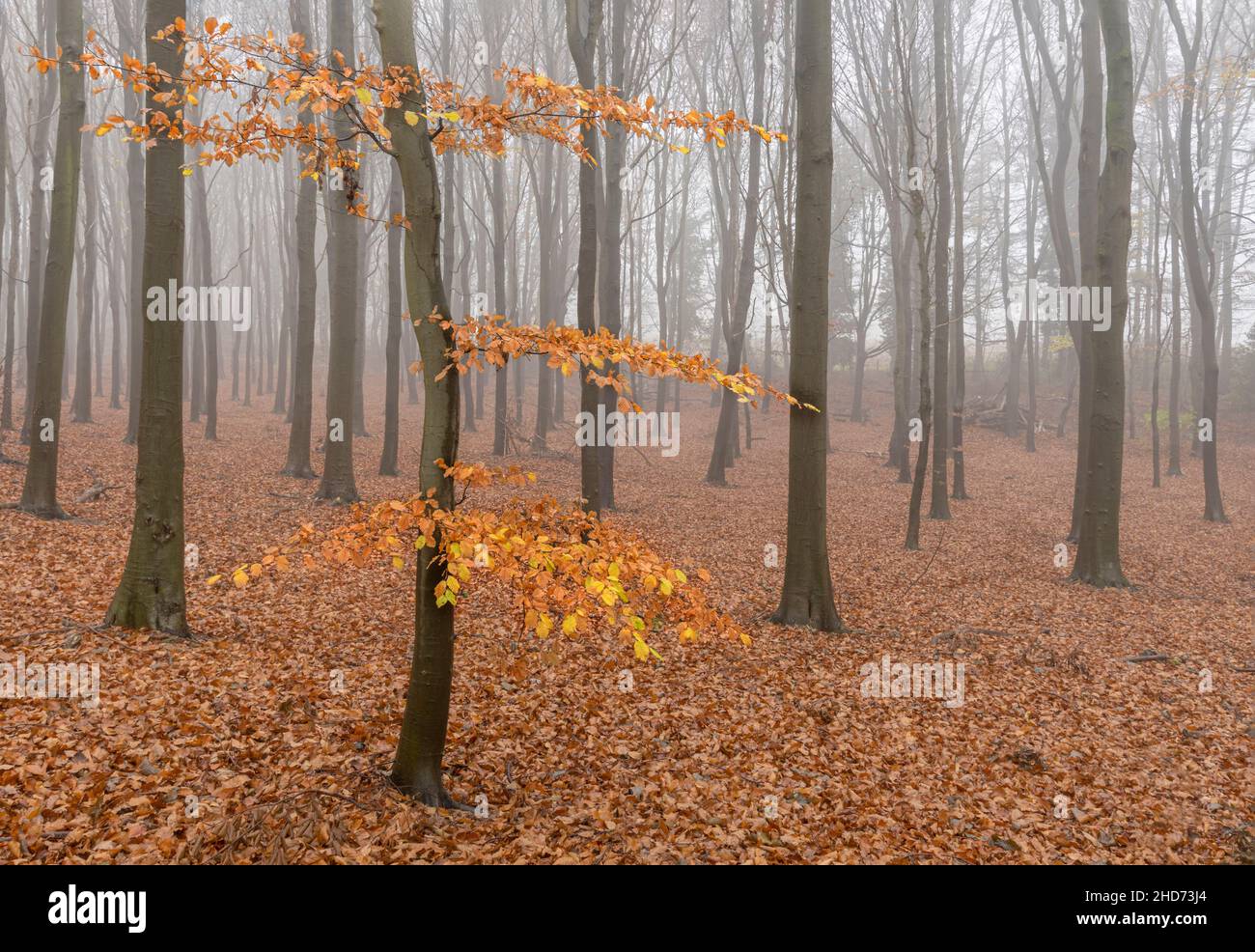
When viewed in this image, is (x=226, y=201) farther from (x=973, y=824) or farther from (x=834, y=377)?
(x=973, y=824)

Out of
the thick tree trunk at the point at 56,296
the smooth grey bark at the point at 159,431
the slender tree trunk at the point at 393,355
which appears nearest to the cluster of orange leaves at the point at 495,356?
the smooth grey bark at the point at 159,431

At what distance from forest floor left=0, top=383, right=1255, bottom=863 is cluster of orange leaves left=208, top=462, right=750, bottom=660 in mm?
349

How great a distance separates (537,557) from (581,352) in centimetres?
99

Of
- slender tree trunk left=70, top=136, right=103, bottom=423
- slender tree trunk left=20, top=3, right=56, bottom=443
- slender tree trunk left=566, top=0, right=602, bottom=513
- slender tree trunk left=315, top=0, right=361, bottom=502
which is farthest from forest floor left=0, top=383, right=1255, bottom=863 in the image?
slender tree trunk left=70, top=136, right=103, bottom=423

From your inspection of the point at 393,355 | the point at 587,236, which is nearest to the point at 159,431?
the point at 587,236

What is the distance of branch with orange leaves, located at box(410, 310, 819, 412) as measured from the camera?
3256 mm

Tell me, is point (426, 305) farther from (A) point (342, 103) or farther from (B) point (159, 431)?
(B) point (159, 431)

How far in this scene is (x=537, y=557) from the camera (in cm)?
309

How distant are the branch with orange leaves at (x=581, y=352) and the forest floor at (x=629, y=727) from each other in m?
1.37

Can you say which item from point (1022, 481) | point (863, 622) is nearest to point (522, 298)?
point (1022, 481)

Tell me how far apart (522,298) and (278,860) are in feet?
113

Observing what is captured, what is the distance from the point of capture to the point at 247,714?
15.7 feet

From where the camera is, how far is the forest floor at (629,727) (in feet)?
12.8

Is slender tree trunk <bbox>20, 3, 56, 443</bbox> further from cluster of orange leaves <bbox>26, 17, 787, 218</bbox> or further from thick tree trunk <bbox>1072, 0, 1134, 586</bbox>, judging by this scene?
thick tree trunk <bbox>1072, 0, 1134, 586</bbox>
